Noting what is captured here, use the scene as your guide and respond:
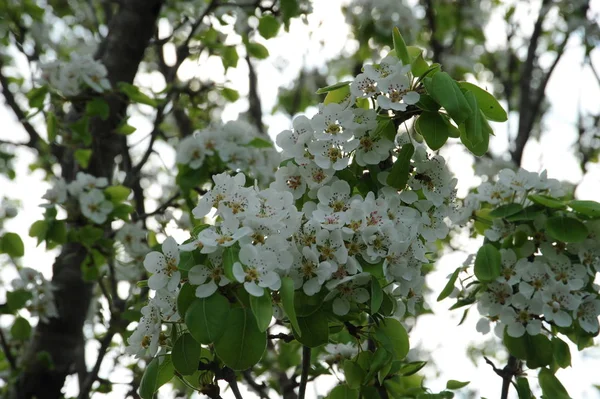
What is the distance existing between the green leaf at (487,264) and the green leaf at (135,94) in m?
1.89

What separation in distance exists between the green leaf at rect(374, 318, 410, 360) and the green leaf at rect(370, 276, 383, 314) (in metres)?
0.21

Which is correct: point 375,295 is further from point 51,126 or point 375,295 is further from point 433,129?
point 51,126

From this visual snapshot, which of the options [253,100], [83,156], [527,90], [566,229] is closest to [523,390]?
[566,229]

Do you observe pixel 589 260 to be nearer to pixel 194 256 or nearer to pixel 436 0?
pixel 194 256

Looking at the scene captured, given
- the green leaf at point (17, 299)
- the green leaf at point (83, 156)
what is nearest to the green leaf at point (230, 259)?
the green leaf at point (17, 299)

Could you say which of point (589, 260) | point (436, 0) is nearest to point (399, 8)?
point (436, 0)

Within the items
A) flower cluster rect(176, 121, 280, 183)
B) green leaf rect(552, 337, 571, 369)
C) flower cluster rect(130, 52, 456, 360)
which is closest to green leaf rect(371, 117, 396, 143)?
flower cluster rect(130, 52, 456, 360)

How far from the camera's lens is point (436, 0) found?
551cm

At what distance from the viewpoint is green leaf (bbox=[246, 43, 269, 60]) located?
12.2 feet

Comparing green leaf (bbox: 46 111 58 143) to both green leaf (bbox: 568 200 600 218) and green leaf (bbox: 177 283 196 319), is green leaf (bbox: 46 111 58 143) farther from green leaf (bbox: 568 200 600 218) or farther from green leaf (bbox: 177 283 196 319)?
green leaf (bbox: 568 200 600 218)

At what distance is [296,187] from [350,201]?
0.18 metres

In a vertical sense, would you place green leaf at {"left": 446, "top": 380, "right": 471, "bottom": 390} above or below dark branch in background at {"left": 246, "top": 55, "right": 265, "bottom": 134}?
below

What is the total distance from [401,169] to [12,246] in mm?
2173

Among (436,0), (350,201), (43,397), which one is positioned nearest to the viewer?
(350,201)
